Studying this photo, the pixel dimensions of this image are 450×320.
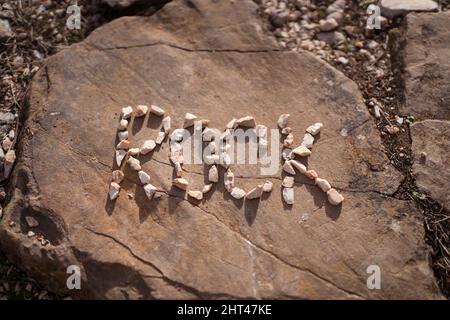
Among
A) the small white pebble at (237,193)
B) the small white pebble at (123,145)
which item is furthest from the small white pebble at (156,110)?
the small white pebble at (237,193)

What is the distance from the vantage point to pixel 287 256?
97.0 inches

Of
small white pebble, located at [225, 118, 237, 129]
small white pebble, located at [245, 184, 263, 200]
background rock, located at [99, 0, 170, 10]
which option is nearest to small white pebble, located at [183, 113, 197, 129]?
small white pebble, located at [225, 118, 237, 129]

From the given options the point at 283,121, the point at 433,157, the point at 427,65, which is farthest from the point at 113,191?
the point at 427,65

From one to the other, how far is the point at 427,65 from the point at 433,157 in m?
0.64

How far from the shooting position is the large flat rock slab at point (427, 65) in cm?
297

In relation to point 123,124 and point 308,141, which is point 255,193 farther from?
point 123,124

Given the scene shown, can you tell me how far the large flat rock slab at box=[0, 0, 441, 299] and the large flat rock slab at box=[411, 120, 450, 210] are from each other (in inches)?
6.7

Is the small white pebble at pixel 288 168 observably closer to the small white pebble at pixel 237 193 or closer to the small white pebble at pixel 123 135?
the small white pebble at pixel 237 193

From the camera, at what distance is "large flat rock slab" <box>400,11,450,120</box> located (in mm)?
2969

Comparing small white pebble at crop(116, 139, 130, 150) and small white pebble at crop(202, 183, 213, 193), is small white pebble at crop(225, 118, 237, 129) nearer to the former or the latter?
small white pebble at crop(202, 183, 213, 193)

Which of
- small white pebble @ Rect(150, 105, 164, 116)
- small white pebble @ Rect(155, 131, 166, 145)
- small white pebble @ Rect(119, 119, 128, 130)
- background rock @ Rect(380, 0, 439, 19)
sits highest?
background rock @ Rect(380, 0, 439, 19)

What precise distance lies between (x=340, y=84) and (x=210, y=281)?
4.53 feet

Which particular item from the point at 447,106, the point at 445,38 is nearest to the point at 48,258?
the point at 447,106

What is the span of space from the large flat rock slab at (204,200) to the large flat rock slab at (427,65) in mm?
363
